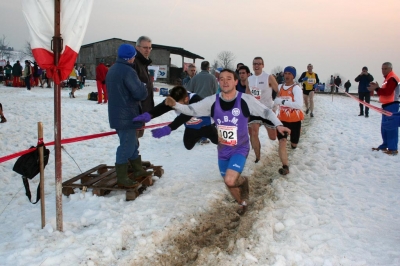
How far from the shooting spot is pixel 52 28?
3494mm

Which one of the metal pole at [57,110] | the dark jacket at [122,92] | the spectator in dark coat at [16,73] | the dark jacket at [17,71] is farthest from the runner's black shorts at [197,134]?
the dark jacket at [17,71]

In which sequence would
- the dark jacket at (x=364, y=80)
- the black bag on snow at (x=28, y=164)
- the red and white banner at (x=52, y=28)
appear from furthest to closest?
the dark jacket at (x=364, y=80) < the black bag on snow at (x=28, y=164) < the red and white banner at (x=52, y=28)

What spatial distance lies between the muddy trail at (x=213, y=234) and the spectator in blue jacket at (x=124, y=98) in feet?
4.42

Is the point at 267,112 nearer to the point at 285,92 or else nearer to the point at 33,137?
the point at 285,92

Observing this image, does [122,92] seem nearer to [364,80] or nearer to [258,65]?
[258,65]

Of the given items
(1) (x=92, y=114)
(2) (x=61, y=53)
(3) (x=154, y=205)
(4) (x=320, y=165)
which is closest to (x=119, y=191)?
(3) (x=154, y=205)

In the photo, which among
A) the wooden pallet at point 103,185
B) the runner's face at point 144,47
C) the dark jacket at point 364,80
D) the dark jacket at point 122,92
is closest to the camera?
the dark jacket at point 122,92

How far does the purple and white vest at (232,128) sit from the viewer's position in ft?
14.3

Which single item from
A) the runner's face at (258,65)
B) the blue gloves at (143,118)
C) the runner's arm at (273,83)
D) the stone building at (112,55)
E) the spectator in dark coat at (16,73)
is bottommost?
the blue gloves at (143,118)

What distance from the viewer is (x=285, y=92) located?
6.33 meters

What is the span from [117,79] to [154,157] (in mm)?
3504

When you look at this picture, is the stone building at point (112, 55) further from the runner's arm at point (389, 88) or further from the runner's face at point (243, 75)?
the runner's arm at point (389, 88)

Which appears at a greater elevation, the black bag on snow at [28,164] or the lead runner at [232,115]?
the lead runner at [232,115]

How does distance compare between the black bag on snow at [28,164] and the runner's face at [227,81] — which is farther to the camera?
the runner's face at [227,81]
